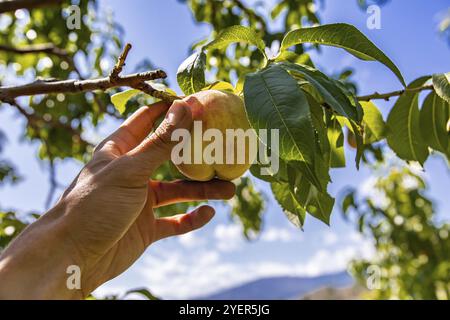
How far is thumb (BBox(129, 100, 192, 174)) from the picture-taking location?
2.57 ft

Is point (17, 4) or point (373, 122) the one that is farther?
point (17, 4)

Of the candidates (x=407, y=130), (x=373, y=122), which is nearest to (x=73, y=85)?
(x=373, y=122)

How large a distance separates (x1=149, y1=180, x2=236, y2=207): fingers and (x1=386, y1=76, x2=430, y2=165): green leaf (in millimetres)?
419

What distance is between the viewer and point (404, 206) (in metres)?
4.35

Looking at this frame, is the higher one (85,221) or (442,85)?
(442,85)

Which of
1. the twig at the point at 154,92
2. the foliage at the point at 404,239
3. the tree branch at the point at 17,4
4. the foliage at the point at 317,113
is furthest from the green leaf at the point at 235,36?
the foliage at the point at 404,239

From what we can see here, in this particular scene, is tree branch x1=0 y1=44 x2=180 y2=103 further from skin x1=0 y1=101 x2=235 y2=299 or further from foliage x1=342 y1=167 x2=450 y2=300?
foliage x1=342 y1=167 x2=450 y2=300

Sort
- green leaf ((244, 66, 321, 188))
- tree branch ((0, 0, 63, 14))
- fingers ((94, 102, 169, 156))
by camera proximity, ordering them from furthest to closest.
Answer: tree branch ((0, 0, 63, 14)), fingers ((94, 102, 169, 156)), green leaf ((244, 66, 321, 188))

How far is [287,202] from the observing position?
96 cm

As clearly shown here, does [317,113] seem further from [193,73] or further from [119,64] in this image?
[119,64]

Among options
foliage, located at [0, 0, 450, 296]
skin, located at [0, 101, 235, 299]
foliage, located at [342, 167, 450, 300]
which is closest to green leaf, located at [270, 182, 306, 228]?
foliage, located at [0, 0, 450, 296]

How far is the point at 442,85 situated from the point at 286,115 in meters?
0.39
